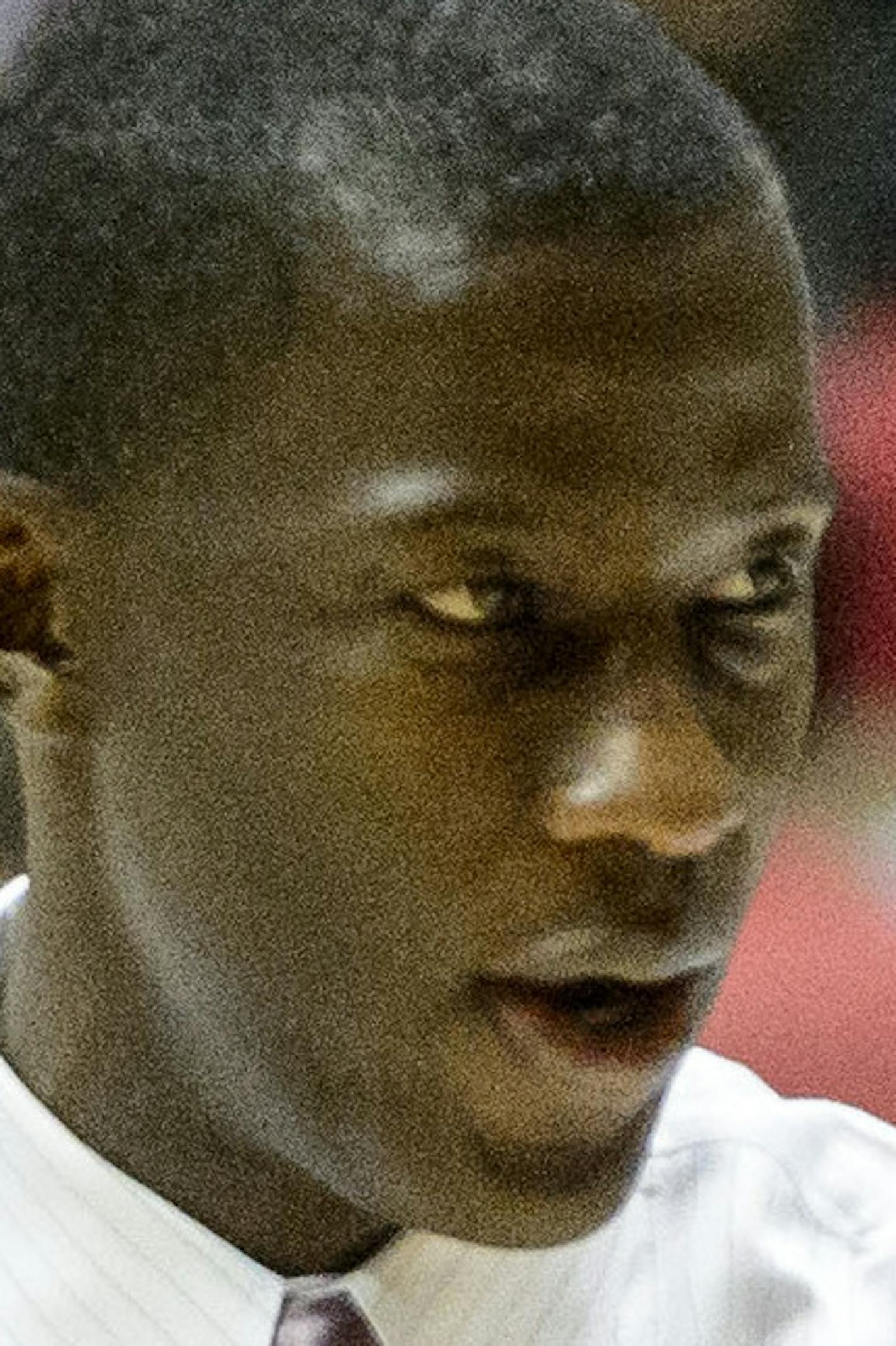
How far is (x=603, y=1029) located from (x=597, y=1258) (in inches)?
8.3

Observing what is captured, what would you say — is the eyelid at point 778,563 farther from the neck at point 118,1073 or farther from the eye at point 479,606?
the neck at point 118,1073

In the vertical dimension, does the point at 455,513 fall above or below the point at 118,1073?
above

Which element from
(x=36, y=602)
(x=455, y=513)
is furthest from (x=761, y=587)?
(x=36, y=602)

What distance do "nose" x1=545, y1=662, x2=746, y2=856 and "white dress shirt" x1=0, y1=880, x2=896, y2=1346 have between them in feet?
0.53

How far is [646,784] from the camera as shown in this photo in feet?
1.73

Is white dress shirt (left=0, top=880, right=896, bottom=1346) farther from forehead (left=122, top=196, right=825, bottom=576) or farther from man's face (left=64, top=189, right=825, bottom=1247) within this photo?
forehead (left=122, top=196, right=825, bottom=576)

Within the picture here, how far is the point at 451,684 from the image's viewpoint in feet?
1.77

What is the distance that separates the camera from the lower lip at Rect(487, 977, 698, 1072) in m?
0.55

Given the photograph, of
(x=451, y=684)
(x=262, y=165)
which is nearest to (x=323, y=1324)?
(x=451, y=684)

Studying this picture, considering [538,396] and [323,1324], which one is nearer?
[538,396]

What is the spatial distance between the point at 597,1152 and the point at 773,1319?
8.4 inches

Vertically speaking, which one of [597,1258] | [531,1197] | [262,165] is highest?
[262,165]

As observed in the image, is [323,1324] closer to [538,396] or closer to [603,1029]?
[603,1029]

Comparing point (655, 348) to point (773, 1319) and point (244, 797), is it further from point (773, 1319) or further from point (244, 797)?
point (773, 1319)
